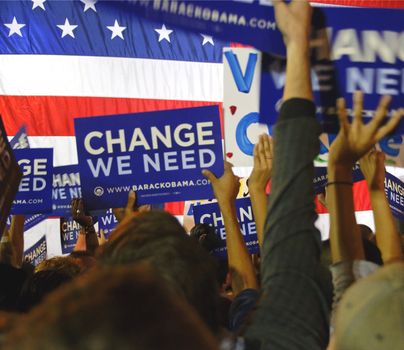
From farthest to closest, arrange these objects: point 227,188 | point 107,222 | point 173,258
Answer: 1. point 107,222
2. point 227,188
3. point 173,258

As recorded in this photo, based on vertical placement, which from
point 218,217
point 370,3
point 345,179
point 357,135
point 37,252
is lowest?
point 37,252

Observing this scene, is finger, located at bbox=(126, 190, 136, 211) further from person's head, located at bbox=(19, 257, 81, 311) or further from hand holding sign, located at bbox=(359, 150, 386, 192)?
hand holding sign, located at bbox=(359, 150, 386, 192)

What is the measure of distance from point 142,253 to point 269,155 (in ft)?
4.15

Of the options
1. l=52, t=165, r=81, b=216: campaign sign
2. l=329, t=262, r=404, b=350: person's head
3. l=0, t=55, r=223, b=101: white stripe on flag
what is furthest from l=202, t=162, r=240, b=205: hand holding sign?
l=0, t=55, r=223, b=101: white stripe on flag

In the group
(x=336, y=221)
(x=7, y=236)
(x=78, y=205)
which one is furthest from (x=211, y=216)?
(x=336, y=221)

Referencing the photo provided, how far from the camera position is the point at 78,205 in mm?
4301

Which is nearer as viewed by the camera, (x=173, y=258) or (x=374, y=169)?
(x=173, y=258)

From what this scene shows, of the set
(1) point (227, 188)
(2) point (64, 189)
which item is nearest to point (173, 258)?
(1) point (227, 188)

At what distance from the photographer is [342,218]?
171 centimetres

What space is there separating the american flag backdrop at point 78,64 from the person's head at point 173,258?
250 inches

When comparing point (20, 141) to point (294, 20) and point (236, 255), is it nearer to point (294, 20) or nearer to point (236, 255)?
point (236, 255)

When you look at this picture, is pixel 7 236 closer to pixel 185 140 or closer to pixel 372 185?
pixel 185 140

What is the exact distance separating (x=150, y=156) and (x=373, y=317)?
9.46ft

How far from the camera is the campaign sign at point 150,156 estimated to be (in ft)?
12.3
